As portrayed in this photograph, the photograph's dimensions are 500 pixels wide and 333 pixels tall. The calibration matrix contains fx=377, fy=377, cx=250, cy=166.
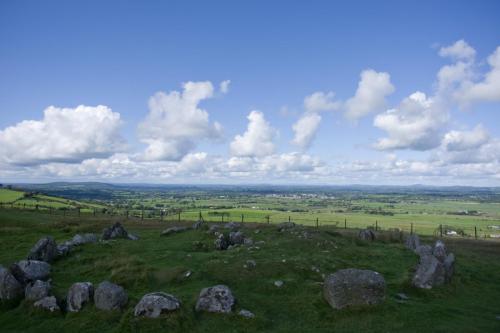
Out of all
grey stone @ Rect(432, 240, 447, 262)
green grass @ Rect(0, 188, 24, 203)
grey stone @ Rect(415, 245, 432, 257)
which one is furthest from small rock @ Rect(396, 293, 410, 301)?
green grass @ Rect(0, 188, 24, 203)

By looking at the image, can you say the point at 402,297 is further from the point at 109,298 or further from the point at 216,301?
the point at 109,298

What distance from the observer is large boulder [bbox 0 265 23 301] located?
838 inches

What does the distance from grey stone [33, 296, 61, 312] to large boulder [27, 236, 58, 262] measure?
1002cm

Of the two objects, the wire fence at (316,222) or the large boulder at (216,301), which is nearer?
the large boulder at (216,301)

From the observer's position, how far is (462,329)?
18156 mm

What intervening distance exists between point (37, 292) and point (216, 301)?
10.2 m

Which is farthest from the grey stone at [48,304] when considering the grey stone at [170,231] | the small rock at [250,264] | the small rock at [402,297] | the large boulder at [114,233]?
the grey stone at [170,231]

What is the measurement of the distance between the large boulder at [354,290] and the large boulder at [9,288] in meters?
17.6

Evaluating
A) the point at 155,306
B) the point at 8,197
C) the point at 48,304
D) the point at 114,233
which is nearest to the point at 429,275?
the point at 155,306

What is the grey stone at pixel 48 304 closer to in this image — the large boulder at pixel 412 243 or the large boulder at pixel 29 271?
the large boulder at pixel 29 271

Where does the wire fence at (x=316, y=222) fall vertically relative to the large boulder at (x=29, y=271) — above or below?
below

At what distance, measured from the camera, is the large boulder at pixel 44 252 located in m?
29.2

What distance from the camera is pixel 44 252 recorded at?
96.3ft

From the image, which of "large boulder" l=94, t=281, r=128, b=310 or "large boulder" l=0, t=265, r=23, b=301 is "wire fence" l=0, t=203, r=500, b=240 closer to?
"large boulder" l=0, t=265, r=23, b=301
